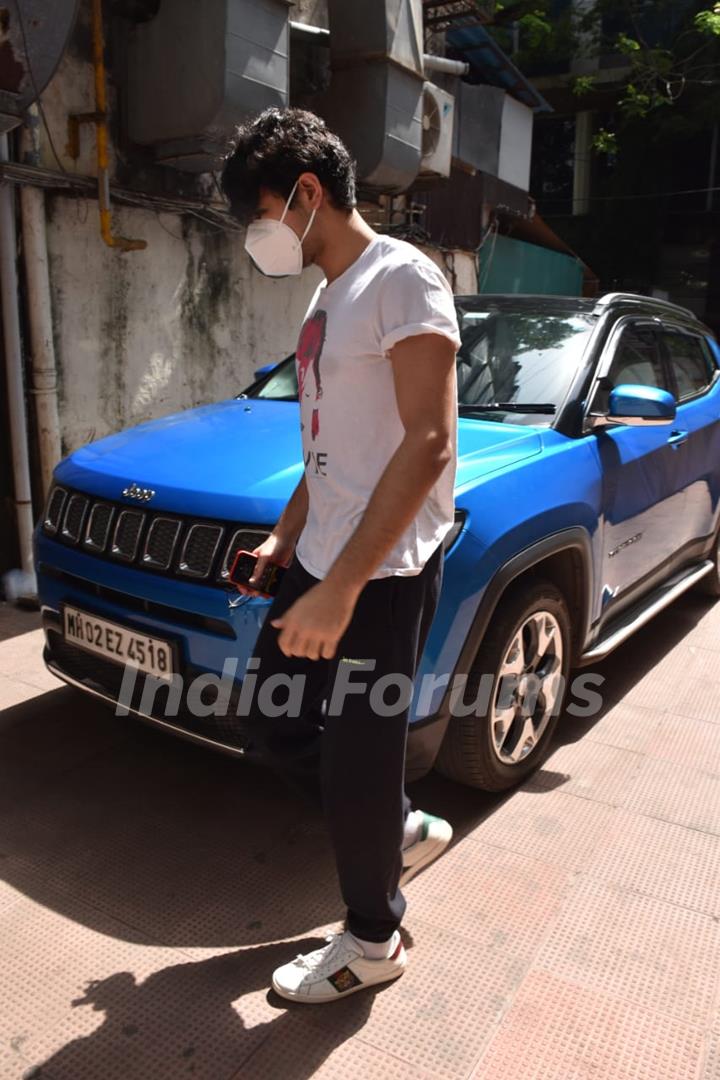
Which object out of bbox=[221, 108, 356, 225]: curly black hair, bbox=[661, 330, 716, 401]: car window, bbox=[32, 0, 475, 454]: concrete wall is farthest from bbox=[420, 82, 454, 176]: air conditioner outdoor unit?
bbox=[221, 108, 356, 225]: curly black hair

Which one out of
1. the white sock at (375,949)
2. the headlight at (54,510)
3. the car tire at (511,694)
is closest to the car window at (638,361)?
the car tire at (511,694)

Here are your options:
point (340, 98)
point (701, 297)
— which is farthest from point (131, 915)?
point (701, 297)

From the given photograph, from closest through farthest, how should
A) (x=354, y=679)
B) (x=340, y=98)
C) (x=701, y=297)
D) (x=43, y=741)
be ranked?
(x=354, y=679) < (x=43, y=741) < (x=340, y=98) < (x=701, y=297)

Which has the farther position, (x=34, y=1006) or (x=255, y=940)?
(x=255, y=940)

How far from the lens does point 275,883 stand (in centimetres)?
256

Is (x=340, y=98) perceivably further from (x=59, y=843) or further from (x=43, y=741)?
(x=59, y=843)

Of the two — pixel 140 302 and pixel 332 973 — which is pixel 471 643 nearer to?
pixel 332 973

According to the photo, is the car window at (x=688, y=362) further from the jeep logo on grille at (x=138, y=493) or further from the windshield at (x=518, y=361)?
the jeep logo on grille at (x=138, y=493)

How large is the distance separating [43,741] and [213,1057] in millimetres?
1713

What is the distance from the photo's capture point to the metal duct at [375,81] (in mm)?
7043

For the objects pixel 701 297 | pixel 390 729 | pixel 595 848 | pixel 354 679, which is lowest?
pixel 595 848

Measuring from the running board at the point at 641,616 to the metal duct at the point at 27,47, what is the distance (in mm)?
3717

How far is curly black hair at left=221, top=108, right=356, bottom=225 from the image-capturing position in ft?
5.98

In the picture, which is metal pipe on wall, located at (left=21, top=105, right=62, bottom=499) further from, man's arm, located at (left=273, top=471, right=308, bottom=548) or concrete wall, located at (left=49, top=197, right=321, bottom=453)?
man's arm, located at (left=273, top=471, right=308, bottom=548)
